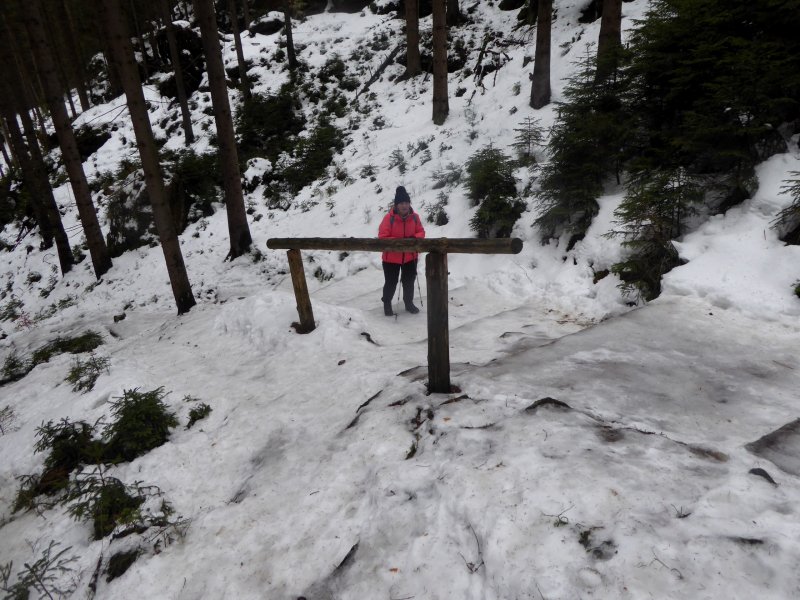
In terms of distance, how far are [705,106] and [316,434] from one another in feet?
23.6

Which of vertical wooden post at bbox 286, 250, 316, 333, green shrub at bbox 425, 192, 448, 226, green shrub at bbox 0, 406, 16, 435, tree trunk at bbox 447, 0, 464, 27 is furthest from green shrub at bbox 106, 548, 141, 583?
tree trunk at bbox 447, 0, 464, 27

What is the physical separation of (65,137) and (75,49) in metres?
23.1

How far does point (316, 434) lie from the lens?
4258 millimetres

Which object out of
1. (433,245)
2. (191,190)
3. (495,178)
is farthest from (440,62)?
(433,245)

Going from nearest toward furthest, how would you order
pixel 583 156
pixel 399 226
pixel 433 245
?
1. pixel 433 245
2. pixel 399 226
3. pixel 583 156

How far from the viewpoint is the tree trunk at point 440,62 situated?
523 inches

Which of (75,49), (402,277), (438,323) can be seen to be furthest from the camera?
(75,49)

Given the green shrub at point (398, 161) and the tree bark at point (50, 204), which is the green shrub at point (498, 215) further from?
the tree bark at point (50, 204)

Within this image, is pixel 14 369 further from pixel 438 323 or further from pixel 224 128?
pixel 438 323

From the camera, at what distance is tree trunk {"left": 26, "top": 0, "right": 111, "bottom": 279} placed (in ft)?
35.1

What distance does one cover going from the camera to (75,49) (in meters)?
27.3

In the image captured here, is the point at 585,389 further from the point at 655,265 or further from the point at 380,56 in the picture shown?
the point at 380,56

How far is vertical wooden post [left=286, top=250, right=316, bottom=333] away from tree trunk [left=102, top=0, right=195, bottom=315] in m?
4.15

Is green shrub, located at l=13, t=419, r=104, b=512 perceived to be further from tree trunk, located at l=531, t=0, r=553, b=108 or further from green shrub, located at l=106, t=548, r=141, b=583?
tree trunk, located at l=531, t=0, r=553, b=108
